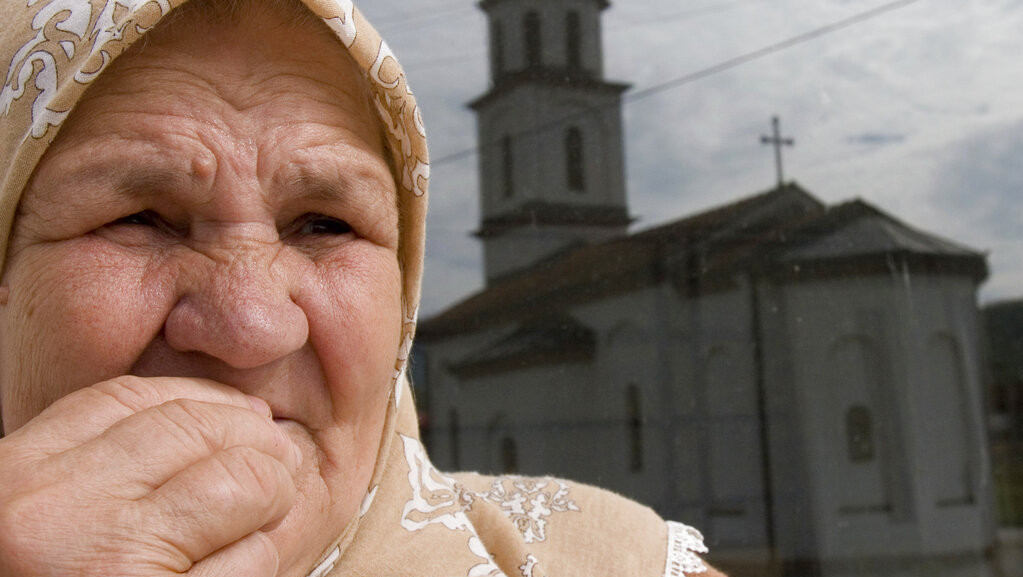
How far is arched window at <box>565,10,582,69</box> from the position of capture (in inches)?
117

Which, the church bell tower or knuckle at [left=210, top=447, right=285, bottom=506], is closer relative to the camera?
knuckle at [left=210, top=447, right=285, bottom=506]

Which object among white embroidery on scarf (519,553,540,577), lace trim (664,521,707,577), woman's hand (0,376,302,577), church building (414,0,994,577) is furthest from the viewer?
church building (414,0,994,577)

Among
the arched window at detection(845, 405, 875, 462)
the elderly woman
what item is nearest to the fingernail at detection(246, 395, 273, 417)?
the elderly woman

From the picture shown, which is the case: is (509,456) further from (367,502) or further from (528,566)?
(367,502)

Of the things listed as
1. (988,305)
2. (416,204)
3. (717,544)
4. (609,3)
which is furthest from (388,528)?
(988,305)

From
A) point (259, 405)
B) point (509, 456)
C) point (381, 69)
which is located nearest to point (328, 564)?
point (259, 405)

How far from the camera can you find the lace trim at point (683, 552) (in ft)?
5.15

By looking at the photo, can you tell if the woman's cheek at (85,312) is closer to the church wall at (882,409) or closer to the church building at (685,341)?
the church building at (685,341)

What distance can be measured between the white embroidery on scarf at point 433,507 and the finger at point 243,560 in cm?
50

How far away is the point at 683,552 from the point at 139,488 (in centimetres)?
111

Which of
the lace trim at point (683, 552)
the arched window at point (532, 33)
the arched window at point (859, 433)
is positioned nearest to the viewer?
the lace trim at point (683, 552)

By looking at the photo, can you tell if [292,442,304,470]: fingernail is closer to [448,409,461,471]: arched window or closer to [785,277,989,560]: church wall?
[448,409,461,471]: arched window

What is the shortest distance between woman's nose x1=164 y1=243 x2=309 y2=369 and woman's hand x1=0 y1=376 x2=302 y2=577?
0.30 ft

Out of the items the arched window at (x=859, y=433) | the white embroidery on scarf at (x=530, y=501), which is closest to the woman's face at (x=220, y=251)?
the white embroidery on scarf at (x=530, y=501)
